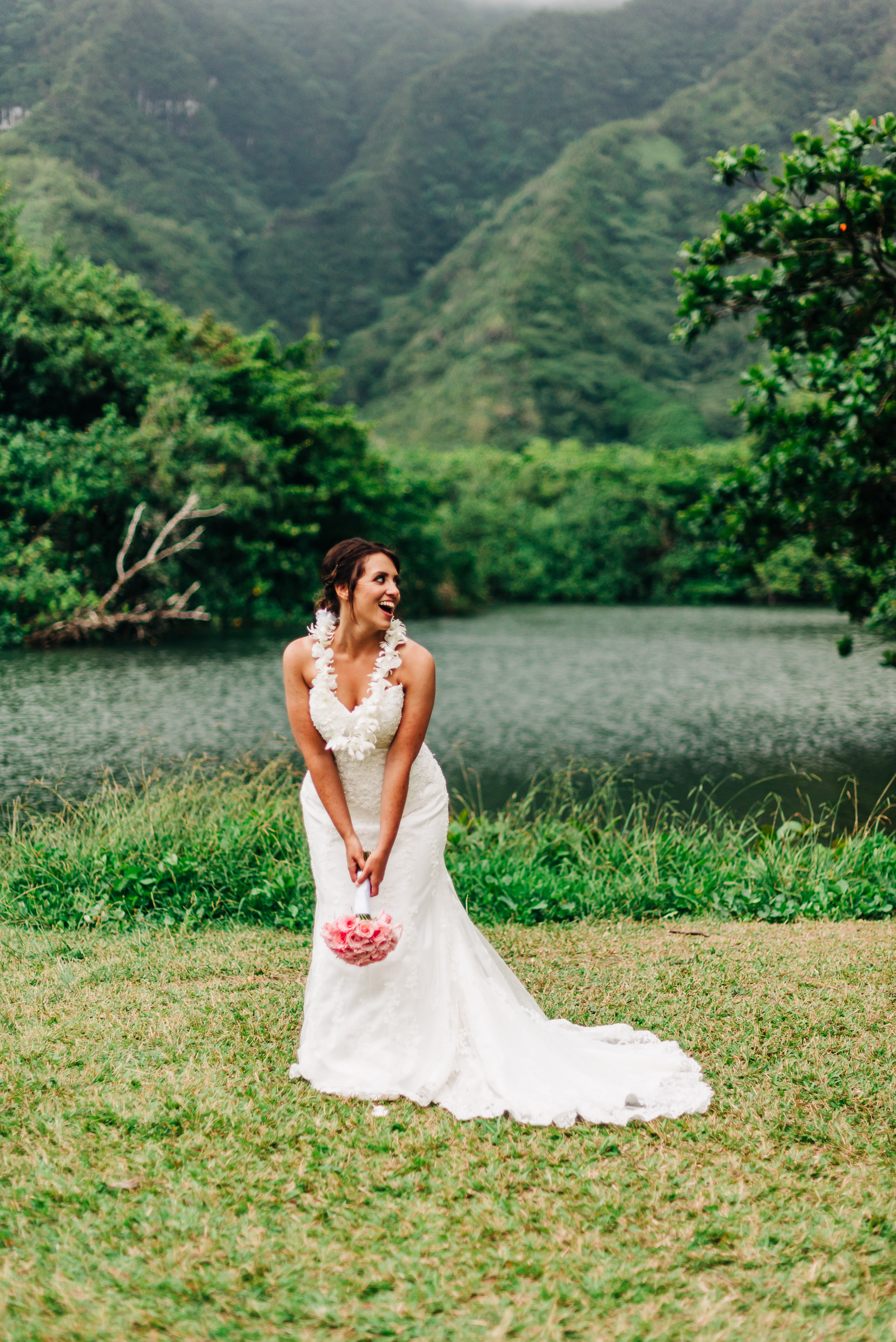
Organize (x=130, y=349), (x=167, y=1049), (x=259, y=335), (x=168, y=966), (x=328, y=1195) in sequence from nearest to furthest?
(x=328, y=1195), (x=167, y=1049), (x=168, y=966), (x=130, y=349), (x=259, y=335)

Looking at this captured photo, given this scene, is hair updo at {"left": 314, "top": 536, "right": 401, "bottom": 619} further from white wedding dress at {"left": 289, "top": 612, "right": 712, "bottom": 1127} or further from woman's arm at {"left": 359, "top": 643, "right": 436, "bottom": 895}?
woman's arm at {"left": 359, "top": 643, "right": 436, "bottom": 895}

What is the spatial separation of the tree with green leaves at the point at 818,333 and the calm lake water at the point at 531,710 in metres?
2.97

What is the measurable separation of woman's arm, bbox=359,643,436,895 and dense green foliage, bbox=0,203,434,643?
21.0 metres

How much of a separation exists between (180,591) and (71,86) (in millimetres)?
48794

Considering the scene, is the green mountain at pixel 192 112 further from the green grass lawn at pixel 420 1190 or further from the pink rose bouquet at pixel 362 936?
the pink rose bouquet at pixel 362 936

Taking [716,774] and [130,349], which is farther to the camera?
[130,349]

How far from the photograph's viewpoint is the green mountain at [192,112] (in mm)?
51531

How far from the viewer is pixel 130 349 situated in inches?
1076

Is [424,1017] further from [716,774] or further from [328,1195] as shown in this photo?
[716,774]

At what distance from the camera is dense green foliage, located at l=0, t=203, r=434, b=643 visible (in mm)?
24484

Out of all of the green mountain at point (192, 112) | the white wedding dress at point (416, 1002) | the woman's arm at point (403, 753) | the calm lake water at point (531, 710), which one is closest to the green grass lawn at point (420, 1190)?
the white wedding dress at point (416, 1002)

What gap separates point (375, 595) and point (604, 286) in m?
88.3

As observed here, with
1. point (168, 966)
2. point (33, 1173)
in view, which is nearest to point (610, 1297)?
point (33, 1173)

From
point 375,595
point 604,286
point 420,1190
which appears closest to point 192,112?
point 604,286
